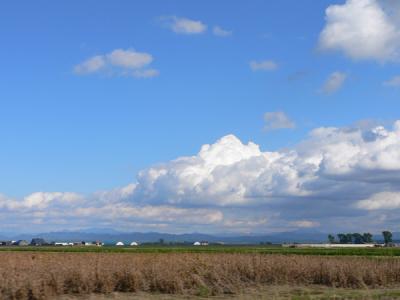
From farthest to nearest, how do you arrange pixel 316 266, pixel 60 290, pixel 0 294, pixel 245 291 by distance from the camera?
pixel 316 266 → pixel 245 291 → pixel 60 290 → pixel 0 294

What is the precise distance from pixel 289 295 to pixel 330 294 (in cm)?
186

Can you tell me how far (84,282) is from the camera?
88.4ft

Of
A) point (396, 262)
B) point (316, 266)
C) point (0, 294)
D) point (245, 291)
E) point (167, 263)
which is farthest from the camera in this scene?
point (396, 262)

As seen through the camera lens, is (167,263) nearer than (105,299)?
A: No

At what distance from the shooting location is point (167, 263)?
30.8 m

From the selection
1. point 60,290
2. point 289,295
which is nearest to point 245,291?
point 289,295

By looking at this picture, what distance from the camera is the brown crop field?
2623 centimetres

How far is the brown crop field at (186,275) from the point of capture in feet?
86.1

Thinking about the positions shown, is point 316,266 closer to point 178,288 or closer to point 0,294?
point 178,288

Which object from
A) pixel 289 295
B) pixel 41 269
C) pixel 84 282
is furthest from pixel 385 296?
pixel 41 269

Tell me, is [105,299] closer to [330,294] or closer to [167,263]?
[167,263]

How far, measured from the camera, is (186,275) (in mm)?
29250

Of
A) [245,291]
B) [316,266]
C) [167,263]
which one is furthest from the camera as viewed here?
[316,266]

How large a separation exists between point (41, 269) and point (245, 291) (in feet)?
30.2
